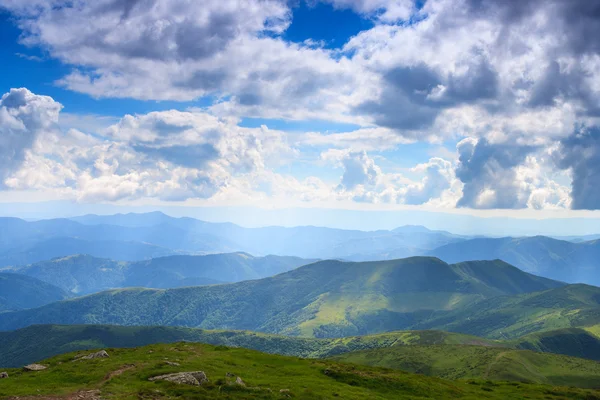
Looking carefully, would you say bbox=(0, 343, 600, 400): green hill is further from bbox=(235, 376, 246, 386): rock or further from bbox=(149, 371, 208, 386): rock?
bbox=(149, 371, 208, 386): rock

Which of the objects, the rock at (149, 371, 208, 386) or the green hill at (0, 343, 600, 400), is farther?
the rock at (149, 371, 208, 386)

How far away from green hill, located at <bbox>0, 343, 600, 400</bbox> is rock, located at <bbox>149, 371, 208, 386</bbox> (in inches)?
50.0

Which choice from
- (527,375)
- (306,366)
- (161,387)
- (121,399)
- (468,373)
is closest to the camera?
(121,399)

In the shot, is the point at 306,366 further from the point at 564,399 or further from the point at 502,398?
the point at 564,399

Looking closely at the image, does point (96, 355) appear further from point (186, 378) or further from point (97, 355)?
point (186, 378)

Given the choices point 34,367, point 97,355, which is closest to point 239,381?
point 97,355

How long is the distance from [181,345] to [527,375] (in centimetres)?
16310

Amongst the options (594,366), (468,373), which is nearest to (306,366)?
(468,373)

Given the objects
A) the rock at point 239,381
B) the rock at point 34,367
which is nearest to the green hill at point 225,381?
the rock at point 239,381

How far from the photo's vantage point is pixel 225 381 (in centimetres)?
5581

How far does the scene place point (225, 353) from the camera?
82312mm

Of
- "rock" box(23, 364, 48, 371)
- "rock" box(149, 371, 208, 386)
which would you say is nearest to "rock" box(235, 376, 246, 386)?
"rock" box(149, 371, 208, 386)

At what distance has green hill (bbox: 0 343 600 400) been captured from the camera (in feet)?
165

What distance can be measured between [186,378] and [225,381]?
Answer: 542 centimetres
